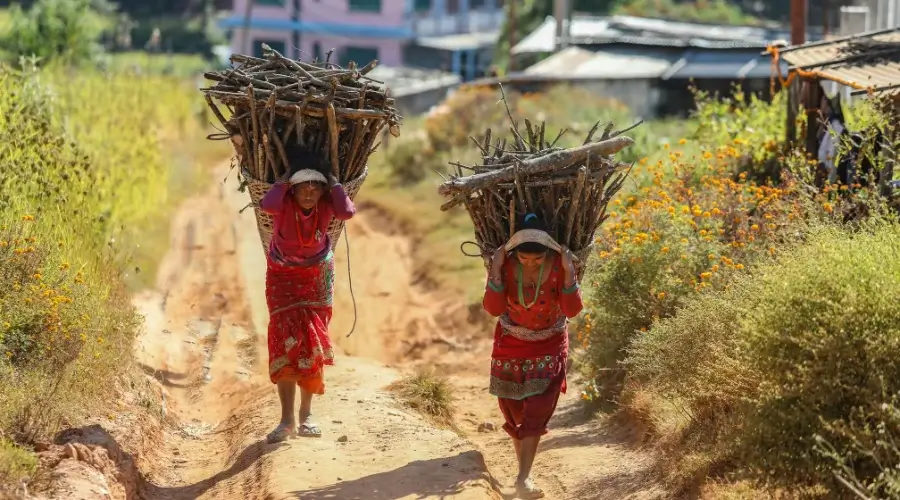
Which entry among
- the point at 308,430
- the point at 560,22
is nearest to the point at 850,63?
the point at 308,430

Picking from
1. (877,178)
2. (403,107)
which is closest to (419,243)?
(877,178)

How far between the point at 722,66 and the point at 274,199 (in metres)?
19.5

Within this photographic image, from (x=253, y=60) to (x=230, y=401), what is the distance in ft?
9.69

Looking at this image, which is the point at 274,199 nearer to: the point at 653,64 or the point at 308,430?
the point at 308,430

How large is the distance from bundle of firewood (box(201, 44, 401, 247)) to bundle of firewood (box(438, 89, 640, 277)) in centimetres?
102

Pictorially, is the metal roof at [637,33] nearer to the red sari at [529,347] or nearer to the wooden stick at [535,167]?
the wooden stick at [535,167]

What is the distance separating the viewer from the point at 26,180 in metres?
8.22

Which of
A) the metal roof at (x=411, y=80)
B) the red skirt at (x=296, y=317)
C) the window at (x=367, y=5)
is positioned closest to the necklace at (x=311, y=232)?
the red skirt at (x=296, y=317)

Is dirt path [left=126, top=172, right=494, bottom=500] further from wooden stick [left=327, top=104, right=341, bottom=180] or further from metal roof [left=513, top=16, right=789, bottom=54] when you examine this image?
metal roof [left=513, top=16, right=789, bottom=54]

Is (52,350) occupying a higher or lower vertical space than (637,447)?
higher

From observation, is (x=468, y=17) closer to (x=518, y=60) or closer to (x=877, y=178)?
(x=518, y=60)

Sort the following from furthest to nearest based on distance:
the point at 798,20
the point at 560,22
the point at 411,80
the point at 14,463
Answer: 1. the point at 411,80
2. the point at 560,22
3. the point at 798,20
4. the point at 14,463

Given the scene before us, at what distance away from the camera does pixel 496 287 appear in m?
6.88

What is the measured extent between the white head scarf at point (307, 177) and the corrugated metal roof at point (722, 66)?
59.0ft
